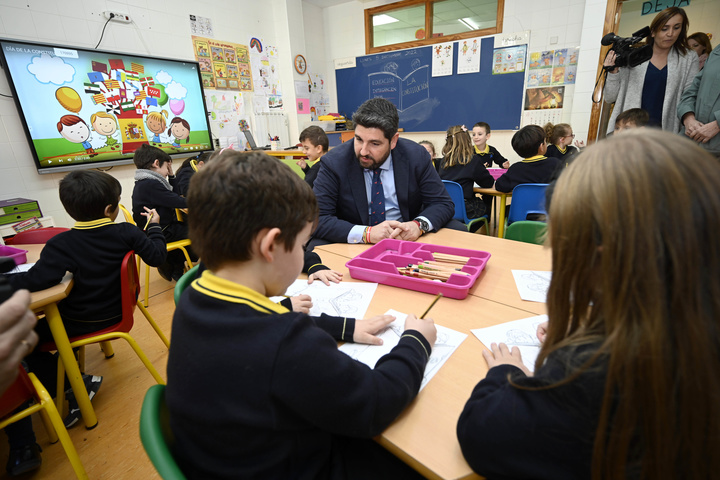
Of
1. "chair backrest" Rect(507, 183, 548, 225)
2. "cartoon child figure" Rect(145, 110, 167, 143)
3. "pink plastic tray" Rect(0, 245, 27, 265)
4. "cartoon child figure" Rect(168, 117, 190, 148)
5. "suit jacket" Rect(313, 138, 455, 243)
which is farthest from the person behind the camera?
"cartoon child figure" Rect(168, 117, 190, 148)

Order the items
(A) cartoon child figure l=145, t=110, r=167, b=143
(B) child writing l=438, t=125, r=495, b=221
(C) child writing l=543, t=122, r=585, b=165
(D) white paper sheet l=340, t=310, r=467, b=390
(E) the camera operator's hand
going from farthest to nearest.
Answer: (A) cartoon child figure l=145, t=110, r=167, b=143 → (C) child writing l=543, t=122, r=585, b=165 → (B) child writing l=438, t=125, r=495, b=221 → (E) the camera operator's hand → (D) white paper sheet l=340, t=310, r=467, b=390

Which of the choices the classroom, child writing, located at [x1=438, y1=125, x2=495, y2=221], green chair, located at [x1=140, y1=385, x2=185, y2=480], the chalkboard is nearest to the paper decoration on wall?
the classroom

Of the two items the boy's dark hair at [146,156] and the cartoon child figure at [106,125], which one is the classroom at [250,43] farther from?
the boy's dark hair at [146,156]

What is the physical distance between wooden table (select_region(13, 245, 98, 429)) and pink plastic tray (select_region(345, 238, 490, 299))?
3.75 ft

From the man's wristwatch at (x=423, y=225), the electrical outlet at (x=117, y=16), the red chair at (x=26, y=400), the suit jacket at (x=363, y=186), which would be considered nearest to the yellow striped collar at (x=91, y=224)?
the red chair at (x=26, y=400)

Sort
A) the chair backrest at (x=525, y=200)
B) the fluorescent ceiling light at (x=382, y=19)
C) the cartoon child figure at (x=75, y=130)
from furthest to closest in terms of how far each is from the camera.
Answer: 1. the fluorescent ceiling light at (x=382, y=19)
2. the cartoon child figure at (x=75, y=130)
3. the chair backrest at (x=525, y=200)

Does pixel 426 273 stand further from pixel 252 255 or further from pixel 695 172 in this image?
pixel 695 172

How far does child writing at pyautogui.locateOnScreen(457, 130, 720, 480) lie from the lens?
18.3 inches

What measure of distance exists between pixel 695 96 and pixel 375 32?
4456 millimetres

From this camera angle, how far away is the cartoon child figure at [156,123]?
4006 millimetres

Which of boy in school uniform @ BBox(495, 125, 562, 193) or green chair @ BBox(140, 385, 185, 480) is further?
boy in school uniform @ BBox(495, 125, 562, 193)

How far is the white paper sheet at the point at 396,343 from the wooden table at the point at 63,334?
1.22 metres

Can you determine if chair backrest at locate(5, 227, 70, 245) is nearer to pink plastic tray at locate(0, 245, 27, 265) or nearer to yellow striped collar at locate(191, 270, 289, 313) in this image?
pink plastic tray at locate(0, 245, 27, 265)

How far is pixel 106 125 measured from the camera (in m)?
3.67
